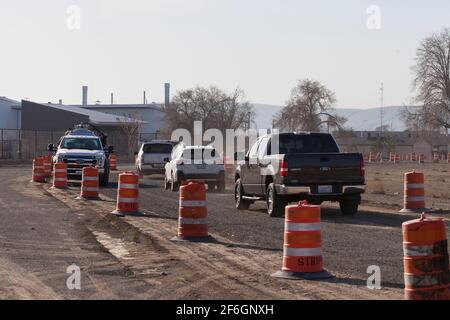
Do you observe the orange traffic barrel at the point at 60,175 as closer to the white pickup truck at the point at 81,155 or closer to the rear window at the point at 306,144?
the white pickup truck at the point at 81,155

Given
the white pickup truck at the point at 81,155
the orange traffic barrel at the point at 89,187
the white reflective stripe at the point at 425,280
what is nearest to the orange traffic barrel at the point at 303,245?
the white reflective stripe at the point at 425,280

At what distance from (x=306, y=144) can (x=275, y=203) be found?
87.4 inches

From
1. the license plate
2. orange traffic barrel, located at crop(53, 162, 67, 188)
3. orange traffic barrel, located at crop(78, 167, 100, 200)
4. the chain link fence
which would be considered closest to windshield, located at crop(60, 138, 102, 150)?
orange traffic barrel, located at crop(53, 162, 67, 188)

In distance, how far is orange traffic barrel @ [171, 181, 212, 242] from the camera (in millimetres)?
14594

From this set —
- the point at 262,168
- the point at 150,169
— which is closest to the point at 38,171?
the point at 150,169

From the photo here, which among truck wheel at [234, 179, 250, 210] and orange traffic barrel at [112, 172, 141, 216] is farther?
truck wheel at [234, 179, 250, 210]

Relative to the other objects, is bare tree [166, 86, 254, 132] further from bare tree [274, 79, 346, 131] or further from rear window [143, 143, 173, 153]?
rear window [143, 143, 173, 153]

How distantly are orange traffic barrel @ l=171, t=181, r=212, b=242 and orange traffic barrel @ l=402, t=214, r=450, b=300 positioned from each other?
653 cm

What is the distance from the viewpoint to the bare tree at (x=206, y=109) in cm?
9806

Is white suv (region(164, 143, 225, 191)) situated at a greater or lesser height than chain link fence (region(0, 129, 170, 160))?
lesser

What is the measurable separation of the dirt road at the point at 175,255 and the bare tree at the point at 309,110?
69.0 metres

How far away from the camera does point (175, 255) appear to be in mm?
12648

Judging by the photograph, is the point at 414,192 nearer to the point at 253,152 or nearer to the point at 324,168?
the point at 324,168
